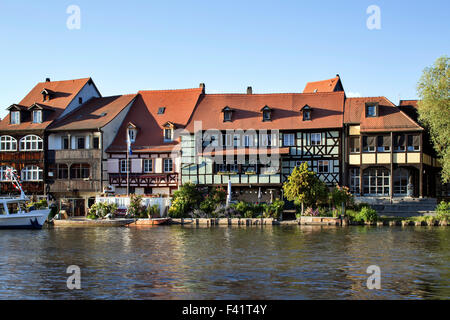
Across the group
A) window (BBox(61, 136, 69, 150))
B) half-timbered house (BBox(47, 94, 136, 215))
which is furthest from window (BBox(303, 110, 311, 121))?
window (BBox(61, 136, 69, 150))

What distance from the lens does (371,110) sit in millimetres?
54844

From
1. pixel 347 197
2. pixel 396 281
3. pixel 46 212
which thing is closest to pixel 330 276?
pixel 396 281

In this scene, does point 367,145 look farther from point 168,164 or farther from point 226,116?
point 168,164

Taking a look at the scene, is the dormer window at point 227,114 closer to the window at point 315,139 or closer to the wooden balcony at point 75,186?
the window at point 315,139

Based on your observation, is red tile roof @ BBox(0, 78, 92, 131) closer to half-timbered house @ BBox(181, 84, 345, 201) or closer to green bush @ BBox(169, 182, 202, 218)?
half-timbered house @ BBox(181, 84, 345, 201)

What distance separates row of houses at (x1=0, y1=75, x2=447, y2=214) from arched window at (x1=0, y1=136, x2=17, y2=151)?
110 millimetres

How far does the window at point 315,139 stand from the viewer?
55125mm

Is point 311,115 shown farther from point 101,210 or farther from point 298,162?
Answer: point 101,210

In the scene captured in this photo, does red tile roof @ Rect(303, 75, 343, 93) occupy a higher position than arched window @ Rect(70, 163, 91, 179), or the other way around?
red tile roof @ Rect(303, 75, 343, 93)

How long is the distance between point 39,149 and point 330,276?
144ft

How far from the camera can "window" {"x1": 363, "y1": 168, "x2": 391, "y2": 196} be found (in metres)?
54.4

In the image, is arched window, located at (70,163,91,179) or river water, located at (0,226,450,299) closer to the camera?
river water, located at (0,226,450,299)

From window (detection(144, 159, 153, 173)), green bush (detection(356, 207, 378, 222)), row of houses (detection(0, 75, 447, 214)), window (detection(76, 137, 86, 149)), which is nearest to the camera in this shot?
green bush (detection(356, 207, 378, 222))

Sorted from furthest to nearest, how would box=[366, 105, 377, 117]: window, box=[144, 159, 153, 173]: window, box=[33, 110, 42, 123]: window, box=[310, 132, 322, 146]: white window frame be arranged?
box=[33, 110, 42, 123]: window < box=[144, 159, 153, 173]: window < box=[310, 132, 322, 146]: white window frame < box=[366, 105, 377, 117]: window
